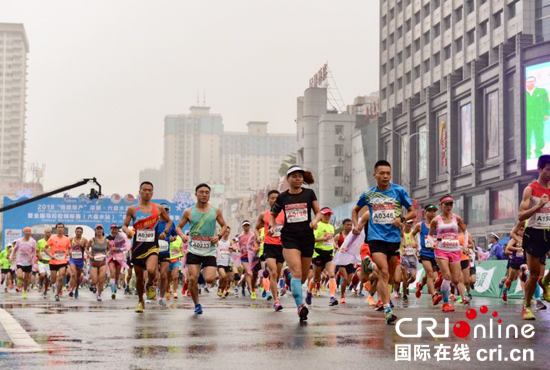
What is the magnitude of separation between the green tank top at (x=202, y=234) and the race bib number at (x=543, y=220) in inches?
196

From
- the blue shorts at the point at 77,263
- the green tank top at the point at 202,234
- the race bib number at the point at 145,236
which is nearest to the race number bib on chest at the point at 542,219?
the green tank top at the point at 202,234

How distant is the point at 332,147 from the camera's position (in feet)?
349

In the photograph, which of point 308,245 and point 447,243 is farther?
point 447,243

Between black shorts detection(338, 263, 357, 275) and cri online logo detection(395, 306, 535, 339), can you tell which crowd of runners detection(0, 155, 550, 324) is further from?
cri online logo detection(395, 306, 535, 339)

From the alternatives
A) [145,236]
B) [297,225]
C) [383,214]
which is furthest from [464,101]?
[383,214]

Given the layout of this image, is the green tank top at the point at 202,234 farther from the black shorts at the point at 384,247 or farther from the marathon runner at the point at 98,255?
the marathon runner at the point at 98,255

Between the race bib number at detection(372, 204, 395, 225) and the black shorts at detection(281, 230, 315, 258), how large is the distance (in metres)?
0.95

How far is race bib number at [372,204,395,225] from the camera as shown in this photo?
39.3 ft

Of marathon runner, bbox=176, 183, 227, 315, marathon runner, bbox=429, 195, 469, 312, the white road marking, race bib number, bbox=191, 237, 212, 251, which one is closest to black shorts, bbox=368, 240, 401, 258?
marathon runner, bbox=176, 183, 227, 315

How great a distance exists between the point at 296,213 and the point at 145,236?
370 cm

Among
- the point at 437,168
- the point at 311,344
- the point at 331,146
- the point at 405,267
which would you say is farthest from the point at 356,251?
the point at 331,146

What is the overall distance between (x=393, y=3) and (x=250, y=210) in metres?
77.7

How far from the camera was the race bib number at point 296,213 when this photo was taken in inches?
493

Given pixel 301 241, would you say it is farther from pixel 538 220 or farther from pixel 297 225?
pixel 538 220
